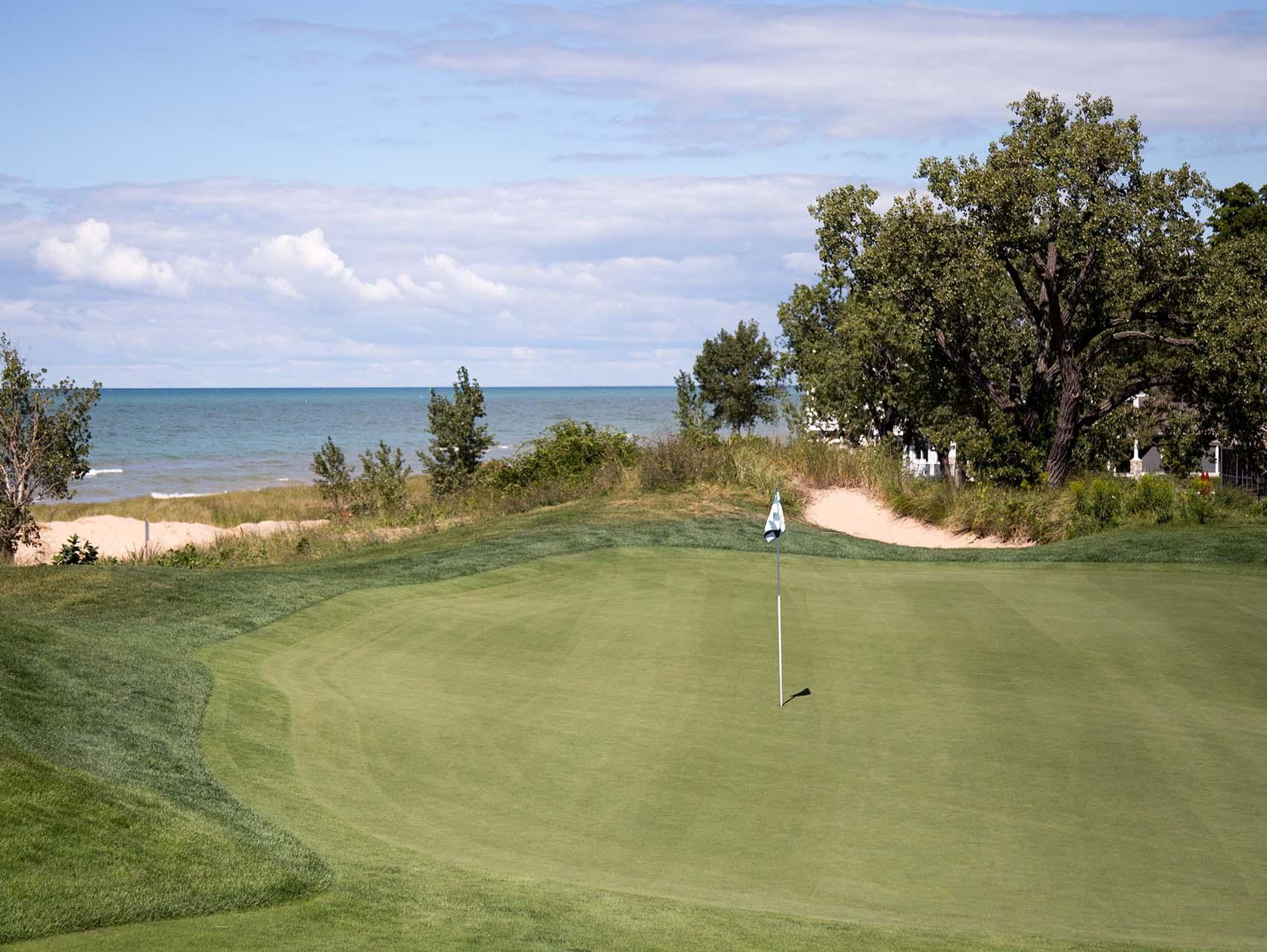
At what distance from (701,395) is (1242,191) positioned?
3099 centimetres

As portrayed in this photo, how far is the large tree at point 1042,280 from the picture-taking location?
28.4 meters

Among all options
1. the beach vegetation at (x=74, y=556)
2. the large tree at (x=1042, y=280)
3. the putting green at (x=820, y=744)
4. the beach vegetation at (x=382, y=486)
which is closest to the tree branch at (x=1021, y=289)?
the large tree at (x=1042, y=280)

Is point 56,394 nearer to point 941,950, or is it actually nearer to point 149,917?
point 149,917

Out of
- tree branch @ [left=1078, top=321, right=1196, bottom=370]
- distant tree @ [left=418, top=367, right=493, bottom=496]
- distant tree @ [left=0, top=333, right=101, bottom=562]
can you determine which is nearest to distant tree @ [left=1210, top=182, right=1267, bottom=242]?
tree branch @ [left=1078, top=321, right=1196, bottom=370]

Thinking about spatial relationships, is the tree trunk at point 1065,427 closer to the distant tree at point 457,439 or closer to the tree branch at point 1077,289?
the tree branch at point 1077,289

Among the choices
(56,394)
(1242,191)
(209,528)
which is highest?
(1242,191)

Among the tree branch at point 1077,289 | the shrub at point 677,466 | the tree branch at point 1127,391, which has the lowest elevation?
the shrub at point 677,466

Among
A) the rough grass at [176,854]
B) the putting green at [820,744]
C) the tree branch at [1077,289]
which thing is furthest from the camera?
the tree branch at [1077,289]

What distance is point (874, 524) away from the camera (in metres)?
27.8

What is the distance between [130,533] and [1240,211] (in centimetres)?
4244

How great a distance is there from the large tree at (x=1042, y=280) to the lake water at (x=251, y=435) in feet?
62.3

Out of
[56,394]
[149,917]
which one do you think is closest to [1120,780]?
[149,917]

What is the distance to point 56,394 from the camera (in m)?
28.2

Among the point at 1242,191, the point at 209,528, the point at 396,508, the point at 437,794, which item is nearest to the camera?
the point at 437,794
